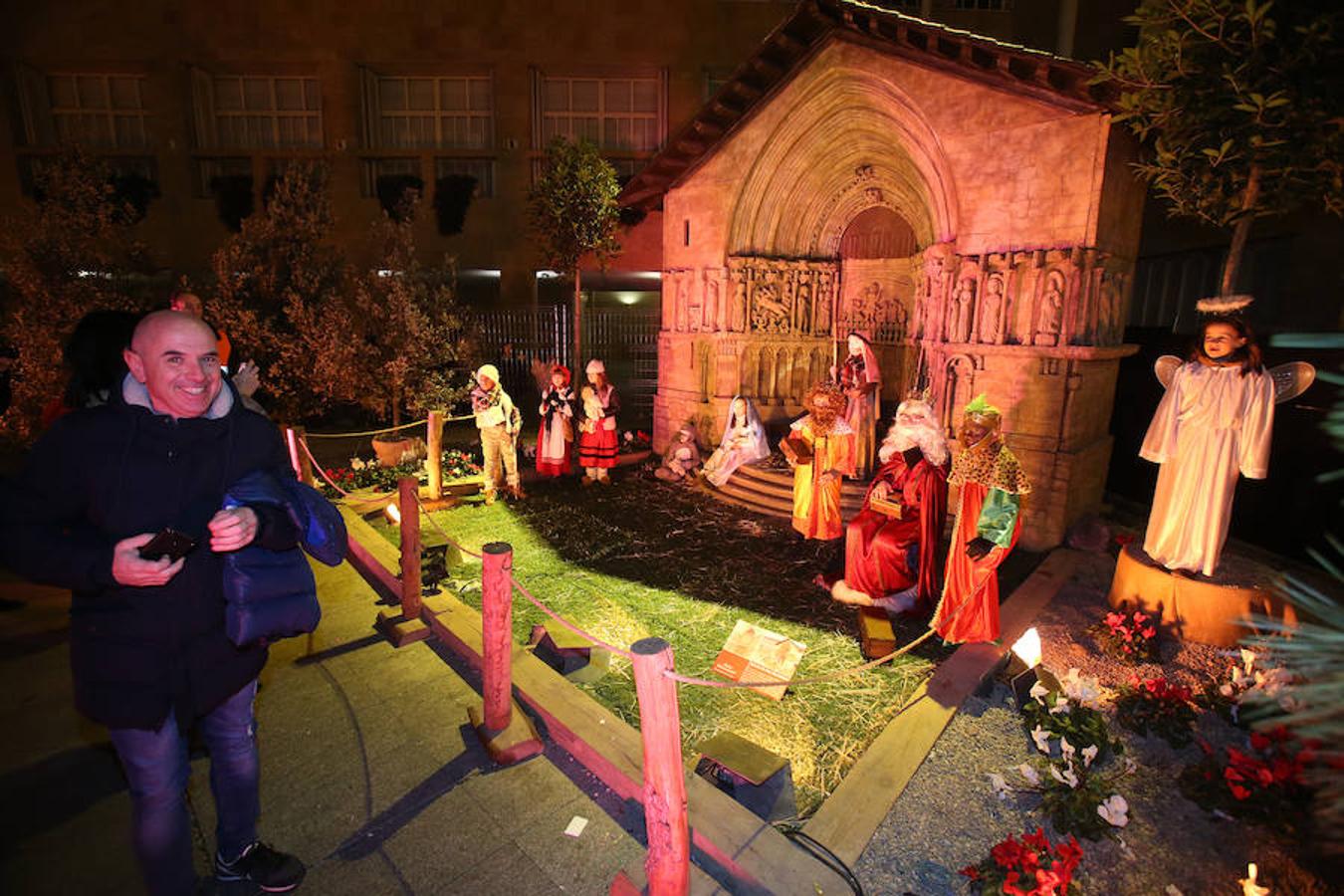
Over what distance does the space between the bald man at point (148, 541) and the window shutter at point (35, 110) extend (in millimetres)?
23125

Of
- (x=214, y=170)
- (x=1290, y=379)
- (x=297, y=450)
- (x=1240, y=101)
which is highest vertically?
(x=214, y=170)

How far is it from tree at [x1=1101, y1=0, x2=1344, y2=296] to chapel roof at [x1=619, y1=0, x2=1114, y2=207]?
3.60 ft

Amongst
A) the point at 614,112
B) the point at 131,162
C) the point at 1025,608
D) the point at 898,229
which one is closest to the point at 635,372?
the point at 614,112

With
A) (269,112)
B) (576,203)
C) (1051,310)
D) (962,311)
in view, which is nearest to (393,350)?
(576,203)

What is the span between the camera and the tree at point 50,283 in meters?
8.98

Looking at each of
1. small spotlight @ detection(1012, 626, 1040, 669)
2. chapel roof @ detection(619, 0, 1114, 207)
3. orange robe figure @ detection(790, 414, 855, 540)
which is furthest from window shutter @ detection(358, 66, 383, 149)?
small spotlight @ detection(1012, 626, 1040, 669)

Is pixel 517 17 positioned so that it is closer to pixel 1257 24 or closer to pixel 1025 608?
pixel 1257 24

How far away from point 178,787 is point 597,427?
7.27m

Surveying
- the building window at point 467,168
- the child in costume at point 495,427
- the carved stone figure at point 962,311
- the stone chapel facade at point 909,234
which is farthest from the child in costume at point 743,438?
the building window at point 467,168

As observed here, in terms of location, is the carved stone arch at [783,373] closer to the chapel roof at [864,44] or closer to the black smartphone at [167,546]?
the chapel roof at [864,44]

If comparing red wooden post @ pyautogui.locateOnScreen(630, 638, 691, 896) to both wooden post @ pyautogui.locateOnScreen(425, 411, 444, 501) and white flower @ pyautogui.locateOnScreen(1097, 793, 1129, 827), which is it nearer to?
white flower @ pyautogui.locateOnScreen(1097, 793, 1129, 827)

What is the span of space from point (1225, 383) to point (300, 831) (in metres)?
6.77

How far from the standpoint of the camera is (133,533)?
2328 mm

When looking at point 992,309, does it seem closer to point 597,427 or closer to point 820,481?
point 820,481
